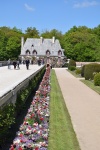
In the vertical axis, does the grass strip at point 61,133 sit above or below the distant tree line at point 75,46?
below

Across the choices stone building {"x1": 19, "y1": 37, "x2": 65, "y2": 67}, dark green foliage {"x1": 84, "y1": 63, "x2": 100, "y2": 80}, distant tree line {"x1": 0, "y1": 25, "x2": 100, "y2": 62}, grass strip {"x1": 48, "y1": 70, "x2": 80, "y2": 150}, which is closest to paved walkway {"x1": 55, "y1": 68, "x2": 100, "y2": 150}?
grass strip {"x1": 48, "y1": 70, "x2": 80, "y2": 150}

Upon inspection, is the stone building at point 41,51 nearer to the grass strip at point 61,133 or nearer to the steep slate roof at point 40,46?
the steep slate roof at point 40,46

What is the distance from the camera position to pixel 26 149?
701 centimetres

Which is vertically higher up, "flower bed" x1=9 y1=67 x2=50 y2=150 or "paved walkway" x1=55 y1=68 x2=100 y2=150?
"flower bed" x1=9 y1=67 x2=50 y2=150

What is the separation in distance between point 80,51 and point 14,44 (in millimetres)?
19313

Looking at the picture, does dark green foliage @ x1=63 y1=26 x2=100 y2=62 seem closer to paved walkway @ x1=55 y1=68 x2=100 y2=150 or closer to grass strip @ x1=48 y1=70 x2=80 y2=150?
paved walkway @ x1=55 y1=68 x2=100 y2=150

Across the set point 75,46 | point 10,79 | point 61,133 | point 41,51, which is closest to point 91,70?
point 10,79

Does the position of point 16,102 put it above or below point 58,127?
above

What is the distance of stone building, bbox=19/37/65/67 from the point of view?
9731cm

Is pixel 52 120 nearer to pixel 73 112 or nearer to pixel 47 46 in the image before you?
pixel 73 112

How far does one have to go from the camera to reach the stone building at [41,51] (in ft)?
319

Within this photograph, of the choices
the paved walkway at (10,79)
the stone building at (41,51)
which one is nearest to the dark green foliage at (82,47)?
the stone building at (41,51)

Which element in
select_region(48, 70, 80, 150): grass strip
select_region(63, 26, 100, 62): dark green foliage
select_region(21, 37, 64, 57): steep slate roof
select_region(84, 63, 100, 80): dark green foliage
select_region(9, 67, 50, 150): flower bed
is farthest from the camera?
select_region(21, 37, 64, 57): steep slate roof

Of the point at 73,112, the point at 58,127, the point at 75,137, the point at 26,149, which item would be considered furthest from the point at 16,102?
the point at 26,149
